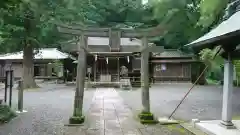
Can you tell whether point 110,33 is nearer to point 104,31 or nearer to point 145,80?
point 104,31

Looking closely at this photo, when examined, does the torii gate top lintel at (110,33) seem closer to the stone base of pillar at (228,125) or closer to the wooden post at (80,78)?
the wooden post at (80,78)

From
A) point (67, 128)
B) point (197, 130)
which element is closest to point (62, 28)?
point (67, 128)

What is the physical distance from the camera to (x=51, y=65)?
29.9 m

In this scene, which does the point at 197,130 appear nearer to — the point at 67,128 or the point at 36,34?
the point at 67,128

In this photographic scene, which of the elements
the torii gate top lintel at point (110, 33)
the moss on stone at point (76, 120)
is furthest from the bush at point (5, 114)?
the torii gate top lintel at point (110, 33)

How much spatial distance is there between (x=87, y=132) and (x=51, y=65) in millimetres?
24593

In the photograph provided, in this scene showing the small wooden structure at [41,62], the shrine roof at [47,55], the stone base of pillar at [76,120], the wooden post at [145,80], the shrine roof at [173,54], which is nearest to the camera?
the stone base of pillar at [76,120]

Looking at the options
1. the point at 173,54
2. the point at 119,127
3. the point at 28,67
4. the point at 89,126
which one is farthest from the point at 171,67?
the point at 89,126

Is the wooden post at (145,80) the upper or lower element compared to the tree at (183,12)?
lower

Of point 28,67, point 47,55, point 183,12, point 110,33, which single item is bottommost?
point 28,67

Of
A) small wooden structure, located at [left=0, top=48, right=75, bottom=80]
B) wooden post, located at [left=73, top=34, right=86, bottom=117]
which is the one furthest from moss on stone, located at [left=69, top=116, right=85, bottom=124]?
small wooden structure, located at [left=0, top=48, right=75, bottom=80]

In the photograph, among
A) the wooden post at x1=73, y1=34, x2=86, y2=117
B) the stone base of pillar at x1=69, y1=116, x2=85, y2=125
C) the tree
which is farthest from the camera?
the tree

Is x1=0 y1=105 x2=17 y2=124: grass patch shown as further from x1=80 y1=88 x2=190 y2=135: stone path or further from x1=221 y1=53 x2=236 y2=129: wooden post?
x1=221 y1=53 x2=236 y2=129: wooden post

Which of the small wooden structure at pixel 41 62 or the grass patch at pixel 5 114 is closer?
the grass patch at pixel 5 114
